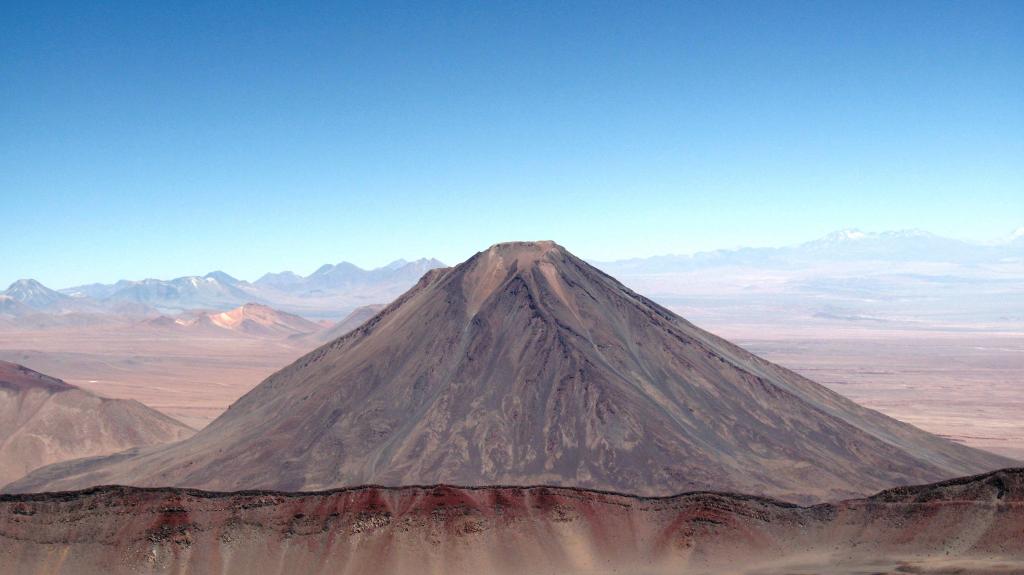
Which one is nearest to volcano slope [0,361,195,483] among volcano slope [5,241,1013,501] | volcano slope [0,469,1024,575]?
volcano slope [5,241,1013,501]

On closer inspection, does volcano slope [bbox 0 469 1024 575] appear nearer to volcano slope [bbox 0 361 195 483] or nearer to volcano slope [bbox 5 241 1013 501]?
volcano slope [bbox 5 241 1013 501]

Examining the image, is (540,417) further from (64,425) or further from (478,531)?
(64,425)

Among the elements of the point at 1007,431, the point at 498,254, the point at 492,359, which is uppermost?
the point at 498,254

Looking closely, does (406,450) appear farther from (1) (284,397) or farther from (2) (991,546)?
(2) (991,546)

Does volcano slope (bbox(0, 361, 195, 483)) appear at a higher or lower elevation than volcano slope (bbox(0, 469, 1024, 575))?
lower

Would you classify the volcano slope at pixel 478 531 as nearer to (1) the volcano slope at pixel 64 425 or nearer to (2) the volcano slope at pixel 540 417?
(2) the volcano slope at pixel 540 417

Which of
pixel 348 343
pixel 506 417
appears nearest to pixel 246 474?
pixel 506 417
